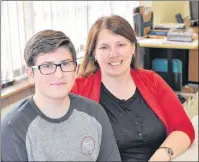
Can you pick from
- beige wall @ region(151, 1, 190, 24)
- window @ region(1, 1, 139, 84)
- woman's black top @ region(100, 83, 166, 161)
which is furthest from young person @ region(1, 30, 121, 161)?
beige wall @ region(151, 1, 190, 24)

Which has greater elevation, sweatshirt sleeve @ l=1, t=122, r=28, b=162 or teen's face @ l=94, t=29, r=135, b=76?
teen's face @ l=94, t=29, r=135, b=76

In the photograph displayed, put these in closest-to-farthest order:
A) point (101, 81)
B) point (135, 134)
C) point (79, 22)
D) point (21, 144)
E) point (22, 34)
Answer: point (21, 144)
point (135, 134)
point (101, 81)
point (22, 34)
point (79, 22)

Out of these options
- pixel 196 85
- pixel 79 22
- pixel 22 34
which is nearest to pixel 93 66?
pixel 22 34

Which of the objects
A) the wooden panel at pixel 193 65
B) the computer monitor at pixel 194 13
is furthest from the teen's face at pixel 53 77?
the computer monitor at pixel 194 13

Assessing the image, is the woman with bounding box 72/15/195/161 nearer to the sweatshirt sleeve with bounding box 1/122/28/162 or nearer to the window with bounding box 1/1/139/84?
the sweatshirt sleeve with bounding box 1/122/28/162

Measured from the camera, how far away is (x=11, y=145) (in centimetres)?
98

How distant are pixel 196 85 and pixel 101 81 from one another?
2.23m

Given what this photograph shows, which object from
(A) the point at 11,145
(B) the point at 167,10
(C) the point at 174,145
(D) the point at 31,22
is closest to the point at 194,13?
(B) the point at 167,10

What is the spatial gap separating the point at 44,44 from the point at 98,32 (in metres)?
0.54

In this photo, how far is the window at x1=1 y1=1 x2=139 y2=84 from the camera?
7.17 ft

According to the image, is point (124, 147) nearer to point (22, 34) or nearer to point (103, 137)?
point (103, 137)

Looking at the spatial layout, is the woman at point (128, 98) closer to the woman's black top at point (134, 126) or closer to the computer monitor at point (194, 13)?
the woman's black top at point (134, 126)

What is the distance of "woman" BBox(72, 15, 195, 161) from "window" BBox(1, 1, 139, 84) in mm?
796

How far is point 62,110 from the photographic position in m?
1.06
